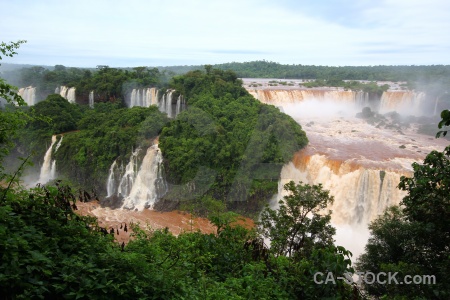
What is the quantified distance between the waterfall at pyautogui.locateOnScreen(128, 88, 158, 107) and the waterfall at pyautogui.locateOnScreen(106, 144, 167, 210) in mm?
8292

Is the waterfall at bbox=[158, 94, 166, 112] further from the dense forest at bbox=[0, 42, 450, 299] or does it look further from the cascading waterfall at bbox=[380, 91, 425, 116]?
the cascading waterfall at bbox=[380, 91, 425, 116]

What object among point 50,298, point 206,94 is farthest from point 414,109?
point 50,298

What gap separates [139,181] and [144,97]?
33.9 feet

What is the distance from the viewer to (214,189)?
1578 centimetres

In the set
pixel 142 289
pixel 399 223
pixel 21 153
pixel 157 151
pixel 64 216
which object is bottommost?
pixel 21 153

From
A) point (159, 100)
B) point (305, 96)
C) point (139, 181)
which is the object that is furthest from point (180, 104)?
point (305, 96)

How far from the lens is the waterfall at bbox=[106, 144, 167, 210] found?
52.5 feet

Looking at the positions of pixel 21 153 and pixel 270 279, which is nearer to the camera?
pixel 270 279

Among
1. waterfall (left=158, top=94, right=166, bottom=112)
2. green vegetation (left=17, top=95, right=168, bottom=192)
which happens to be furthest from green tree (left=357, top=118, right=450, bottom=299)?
waterfall (left=158, top=94, right=166, bottom=112)

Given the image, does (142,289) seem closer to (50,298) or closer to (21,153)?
(50,298)

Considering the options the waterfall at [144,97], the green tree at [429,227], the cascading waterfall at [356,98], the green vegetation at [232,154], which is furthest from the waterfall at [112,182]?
the green tree at [429,227]

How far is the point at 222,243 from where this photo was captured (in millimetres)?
5305

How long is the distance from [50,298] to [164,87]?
2267 cm

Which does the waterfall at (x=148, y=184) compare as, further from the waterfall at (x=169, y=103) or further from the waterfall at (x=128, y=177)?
the waterfall at (x=169, y=103)
